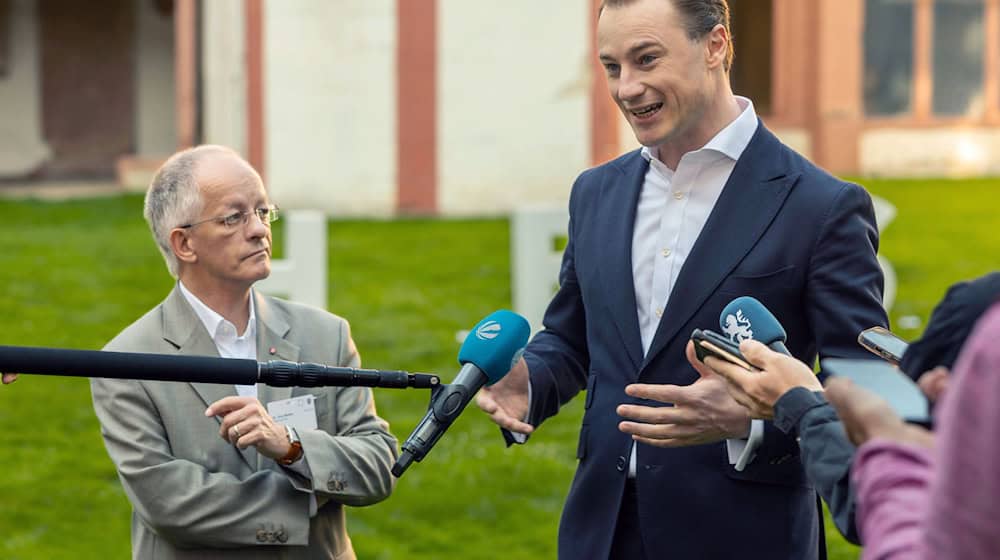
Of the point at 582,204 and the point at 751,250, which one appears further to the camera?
the point at 582,204

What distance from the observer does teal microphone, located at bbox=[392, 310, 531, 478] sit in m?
3.14

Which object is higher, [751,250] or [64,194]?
[751,250]

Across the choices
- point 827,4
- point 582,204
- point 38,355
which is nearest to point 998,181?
point 827,4

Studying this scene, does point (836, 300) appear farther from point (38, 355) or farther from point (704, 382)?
point (38, 355)

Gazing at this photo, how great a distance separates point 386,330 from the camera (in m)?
10.4

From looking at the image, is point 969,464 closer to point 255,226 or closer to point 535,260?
point 255,226

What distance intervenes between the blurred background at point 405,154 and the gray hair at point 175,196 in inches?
123

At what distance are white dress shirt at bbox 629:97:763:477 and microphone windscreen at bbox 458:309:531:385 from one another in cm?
28

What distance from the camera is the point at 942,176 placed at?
69.9 ft

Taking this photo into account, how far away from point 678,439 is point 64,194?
17.5 m

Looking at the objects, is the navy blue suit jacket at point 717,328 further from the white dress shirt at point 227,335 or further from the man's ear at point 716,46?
the white dress shirt at point 227,335

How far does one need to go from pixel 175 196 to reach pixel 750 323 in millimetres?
1551

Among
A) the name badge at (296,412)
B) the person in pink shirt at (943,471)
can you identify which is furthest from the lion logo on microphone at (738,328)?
the name badge at (296,412)

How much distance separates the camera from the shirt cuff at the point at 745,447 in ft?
10.5
